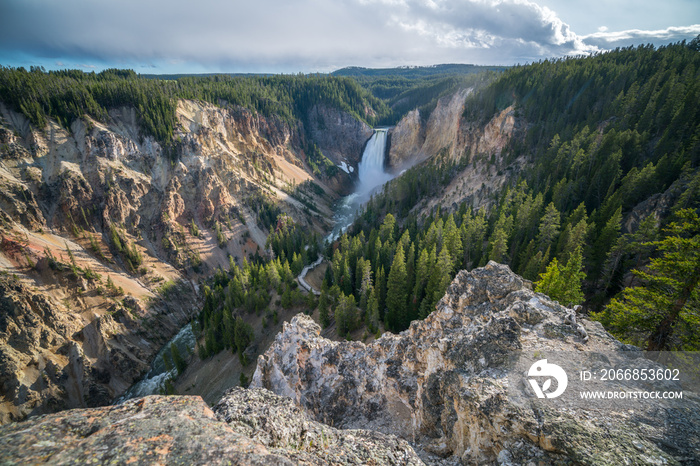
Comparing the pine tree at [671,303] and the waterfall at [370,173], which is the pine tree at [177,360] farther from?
the waterfall at [370,173]

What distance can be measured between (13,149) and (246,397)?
98.3 m

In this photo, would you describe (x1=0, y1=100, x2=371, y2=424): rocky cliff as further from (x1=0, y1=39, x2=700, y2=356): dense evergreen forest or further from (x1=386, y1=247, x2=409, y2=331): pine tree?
(x1=386, y1=247, x2=409, y2=331): pine tree

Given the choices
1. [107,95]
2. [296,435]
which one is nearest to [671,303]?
[296,435]

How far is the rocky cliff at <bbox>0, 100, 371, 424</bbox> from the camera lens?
54312mm

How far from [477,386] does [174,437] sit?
484 inches

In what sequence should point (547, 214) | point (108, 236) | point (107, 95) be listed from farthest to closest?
point (107, 95) → point (108, 236) → point (547, 214)

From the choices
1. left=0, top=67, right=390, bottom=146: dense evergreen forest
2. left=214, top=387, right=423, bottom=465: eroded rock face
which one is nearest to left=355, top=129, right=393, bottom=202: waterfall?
left=0, top=67, right=390, bottom=146: dense evergreen forest

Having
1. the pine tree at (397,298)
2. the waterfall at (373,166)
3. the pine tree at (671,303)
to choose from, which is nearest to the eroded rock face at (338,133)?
the waterfall at (373,166)

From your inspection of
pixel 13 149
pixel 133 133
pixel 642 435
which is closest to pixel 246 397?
pixel 642 435

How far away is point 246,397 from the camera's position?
13602mm

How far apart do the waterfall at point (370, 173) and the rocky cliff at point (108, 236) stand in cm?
3184

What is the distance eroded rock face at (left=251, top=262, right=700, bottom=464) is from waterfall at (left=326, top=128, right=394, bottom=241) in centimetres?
11250

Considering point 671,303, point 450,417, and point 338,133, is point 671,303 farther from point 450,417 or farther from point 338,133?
point 338,133

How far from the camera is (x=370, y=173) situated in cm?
16825
